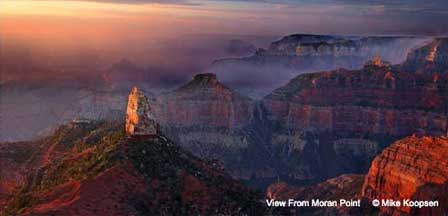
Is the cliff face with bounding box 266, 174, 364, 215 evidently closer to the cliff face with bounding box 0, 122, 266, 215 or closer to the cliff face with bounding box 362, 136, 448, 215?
the cliff face with bounding box 362, 136, 448, 215

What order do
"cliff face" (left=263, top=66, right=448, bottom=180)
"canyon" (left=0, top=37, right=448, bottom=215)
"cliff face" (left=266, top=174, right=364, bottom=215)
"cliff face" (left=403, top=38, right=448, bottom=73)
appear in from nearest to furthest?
"cliff face" (left=266, top=174, right=364, bottom=215)
"canyon" (left=0, top=37, right=448, bottom=215)
"cliff face" (left=263, top=66, right=448, bottom=180)
"cliff face" (left=403, top=38, right=448, bottom=73)

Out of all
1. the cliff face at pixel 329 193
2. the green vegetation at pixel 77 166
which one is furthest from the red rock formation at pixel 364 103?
the green vegetation at pixel 77 166

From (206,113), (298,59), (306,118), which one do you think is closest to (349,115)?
(306,118)

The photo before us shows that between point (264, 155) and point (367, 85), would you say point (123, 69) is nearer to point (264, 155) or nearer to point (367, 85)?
point (264, 155)

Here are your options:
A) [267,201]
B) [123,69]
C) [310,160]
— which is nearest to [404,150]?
[267,201]

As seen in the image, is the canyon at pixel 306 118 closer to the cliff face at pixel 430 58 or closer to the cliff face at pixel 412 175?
the cliff face at pixel 430 58

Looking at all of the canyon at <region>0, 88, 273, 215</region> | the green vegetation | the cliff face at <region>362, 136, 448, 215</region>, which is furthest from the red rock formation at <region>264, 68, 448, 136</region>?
the canyon at <region>0, 88, 273, 215</region>
